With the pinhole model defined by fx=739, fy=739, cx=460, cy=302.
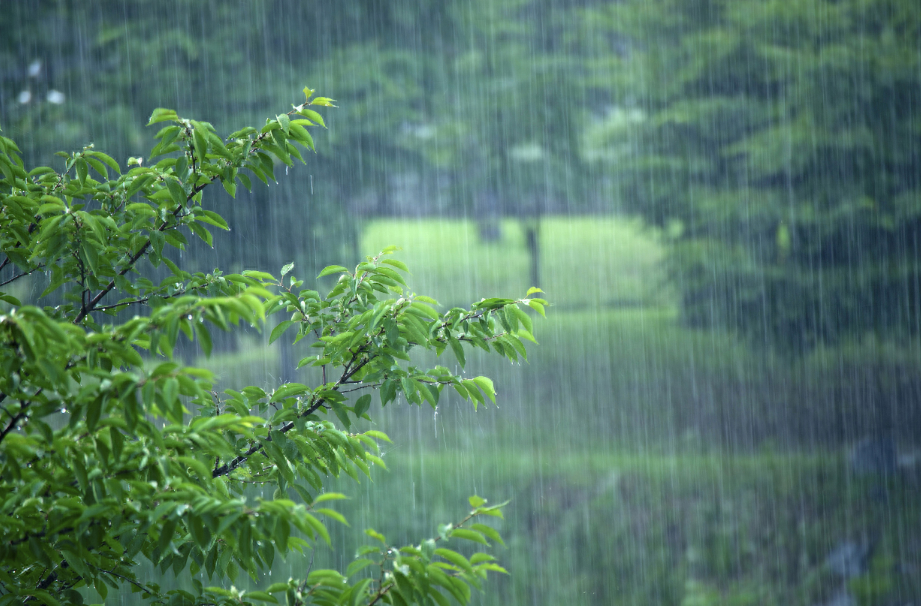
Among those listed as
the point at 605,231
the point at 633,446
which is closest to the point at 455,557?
the point at 633,446

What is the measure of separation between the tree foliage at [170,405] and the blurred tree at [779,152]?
239 inches

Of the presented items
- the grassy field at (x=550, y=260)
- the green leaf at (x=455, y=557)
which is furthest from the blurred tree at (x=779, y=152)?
the green leaf at (x=455, y=557)

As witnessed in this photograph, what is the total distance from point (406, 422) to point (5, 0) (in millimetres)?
4837

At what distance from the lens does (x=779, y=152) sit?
7051 mm

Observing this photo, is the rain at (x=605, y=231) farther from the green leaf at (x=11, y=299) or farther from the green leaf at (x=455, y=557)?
the green leaf at (x=11, y=299)

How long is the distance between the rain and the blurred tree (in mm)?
28

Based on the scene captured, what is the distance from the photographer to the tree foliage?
105 cm

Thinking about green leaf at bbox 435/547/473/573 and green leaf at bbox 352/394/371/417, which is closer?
green leaf at bbox 435/547/473/573

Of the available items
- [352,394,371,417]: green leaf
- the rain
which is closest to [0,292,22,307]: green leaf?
[352,394,371,417]: green leaf

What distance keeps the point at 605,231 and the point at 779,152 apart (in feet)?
5.85

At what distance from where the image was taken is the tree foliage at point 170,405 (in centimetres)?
105

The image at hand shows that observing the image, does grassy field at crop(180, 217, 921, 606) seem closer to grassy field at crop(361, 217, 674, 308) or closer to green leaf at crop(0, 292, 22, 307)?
grassy field at crop(361, 217, 674, 308)

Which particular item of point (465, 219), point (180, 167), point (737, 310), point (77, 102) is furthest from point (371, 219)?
point (180, 167)

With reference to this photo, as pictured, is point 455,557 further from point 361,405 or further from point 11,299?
point 11,299
